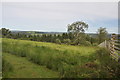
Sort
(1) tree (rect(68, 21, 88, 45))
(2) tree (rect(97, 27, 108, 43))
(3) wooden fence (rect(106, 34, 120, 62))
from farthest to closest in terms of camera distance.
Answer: (2) tree (rect(97, 27, 108, 43)), (1) tree (rect(68, 21, 88, 45)), (3) wooden fence (rect(106, 34, 120, 62))

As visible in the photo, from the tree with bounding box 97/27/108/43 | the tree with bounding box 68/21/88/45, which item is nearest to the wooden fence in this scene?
the tree with bounding box 68/21/88/45

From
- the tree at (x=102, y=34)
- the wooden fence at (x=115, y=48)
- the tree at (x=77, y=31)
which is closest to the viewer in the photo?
the wooden fence at (x=115, y=48)

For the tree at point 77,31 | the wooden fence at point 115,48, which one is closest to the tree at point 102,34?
the tree at point 77,31

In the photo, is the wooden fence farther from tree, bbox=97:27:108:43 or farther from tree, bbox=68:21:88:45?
tree, bbox=97:27:108:43

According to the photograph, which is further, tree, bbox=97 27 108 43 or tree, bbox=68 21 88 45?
tree, bbox=97 27 108 43

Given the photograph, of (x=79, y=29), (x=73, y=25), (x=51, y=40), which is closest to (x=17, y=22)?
(x=51, y=40)

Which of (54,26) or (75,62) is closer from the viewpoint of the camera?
(75,62)

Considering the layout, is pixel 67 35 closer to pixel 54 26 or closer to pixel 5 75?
pixel 54 26

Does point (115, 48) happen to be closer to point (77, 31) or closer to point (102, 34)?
point (77, 31)

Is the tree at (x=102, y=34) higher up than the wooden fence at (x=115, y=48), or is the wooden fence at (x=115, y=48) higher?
the tree at (x=102, y=34)

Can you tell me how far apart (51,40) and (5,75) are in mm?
7923

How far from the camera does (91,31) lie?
34.0ft

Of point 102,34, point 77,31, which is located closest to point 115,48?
point 77,31

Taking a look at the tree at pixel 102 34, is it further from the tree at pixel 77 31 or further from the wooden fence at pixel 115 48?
the wooden fence at pixel 115 48
